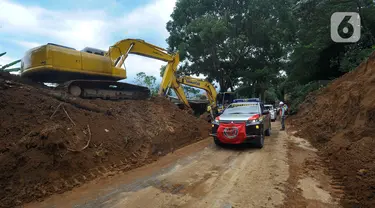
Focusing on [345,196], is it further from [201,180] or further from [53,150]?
[53,150]

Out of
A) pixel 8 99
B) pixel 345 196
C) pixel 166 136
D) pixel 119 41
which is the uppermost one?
pixel 119 41

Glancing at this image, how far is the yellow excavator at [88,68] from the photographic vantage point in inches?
269

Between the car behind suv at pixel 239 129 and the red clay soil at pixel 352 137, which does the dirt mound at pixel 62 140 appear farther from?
the red clay soil at pixel 352 137

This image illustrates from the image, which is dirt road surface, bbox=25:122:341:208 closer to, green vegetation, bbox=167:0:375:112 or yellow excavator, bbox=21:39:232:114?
yellow excavator, bbox=21:39:232:114

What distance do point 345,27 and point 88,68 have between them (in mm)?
15064

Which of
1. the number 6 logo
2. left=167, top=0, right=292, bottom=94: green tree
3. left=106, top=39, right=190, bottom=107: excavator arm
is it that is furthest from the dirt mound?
left=167, top=0, right=292, bottom=94: green tree

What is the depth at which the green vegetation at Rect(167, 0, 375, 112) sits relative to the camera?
702 inches

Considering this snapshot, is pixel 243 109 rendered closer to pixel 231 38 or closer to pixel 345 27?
pixel 345 27

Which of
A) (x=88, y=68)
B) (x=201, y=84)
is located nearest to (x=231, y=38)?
(x=201, y=84)

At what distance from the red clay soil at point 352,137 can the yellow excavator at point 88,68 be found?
286 inches

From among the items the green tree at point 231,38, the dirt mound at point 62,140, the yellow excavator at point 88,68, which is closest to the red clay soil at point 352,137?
the dirt mound at point 62,140

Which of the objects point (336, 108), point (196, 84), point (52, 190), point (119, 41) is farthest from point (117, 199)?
point (196, 84)

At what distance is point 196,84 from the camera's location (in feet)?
42.3

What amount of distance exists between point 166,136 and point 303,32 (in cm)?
1504
